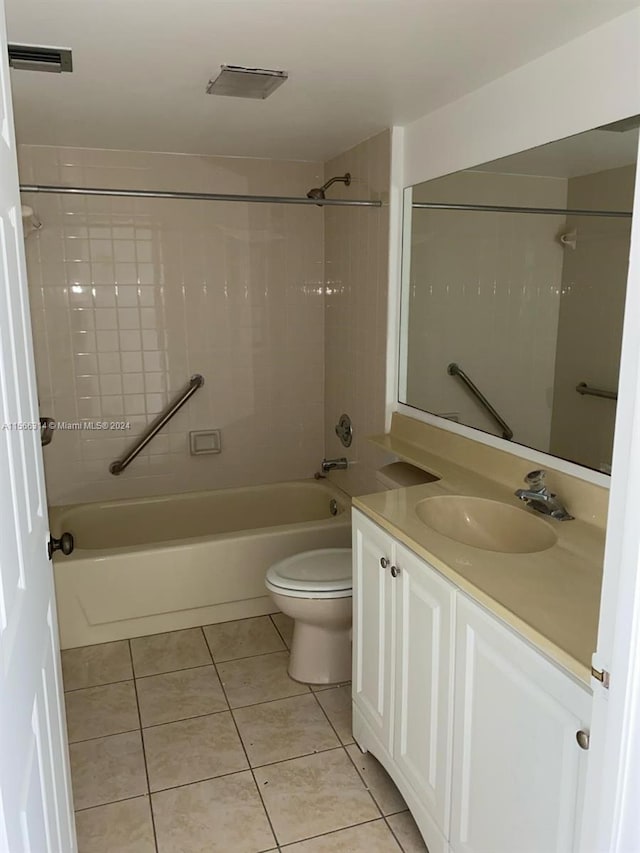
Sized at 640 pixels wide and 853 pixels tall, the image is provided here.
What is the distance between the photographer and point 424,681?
170cm

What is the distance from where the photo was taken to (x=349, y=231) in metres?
3.24

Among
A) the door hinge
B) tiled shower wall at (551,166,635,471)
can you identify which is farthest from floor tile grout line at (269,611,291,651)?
the door hinge

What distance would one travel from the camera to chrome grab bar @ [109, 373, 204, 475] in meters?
3.43

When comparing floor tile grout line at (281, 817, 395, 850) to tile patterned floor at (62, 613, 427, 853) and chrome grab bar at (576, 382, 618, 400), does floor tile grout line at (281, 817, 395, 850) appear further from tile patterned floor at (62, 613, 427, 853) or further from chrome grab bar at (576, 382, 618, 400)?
chrome grab bar at (576, 382, 618, 400)

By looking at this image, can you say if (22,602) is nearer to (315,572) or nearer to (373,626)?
(373,626)

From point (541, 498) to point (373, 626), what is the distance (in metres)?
0.63

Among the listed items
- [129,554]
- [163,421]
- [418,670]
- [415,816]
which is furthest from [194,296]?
[415,816]

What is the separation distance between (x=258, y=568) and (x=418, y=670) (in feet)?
4.73

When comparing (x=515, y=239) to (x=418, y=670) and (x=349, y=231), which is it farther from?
(x=418, y=670)

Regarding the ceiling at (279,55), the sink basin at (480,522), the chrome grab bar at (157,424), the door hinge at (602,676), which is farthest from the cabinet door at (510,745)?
the chrome grab bar at (157,424)

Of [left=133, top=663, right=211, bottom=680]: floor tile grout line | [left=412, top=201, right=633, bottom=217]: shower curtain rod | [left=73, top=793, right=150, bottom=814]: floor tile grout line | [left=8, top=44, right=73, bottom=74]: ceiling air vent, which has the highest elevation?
[left=8, top=44, right=73, bottom=74]: ceiling air vent

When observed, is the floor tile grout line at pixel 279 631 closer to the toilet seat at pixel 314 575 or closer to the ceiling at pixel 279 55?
the toilet seat at pixel 314 575

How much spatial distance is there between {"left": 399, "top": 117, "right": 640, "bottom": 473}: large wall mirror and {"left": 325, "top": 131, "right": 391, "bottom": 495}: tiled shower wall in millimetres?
153

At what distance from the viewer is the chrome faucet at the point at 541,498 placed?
186 cm
